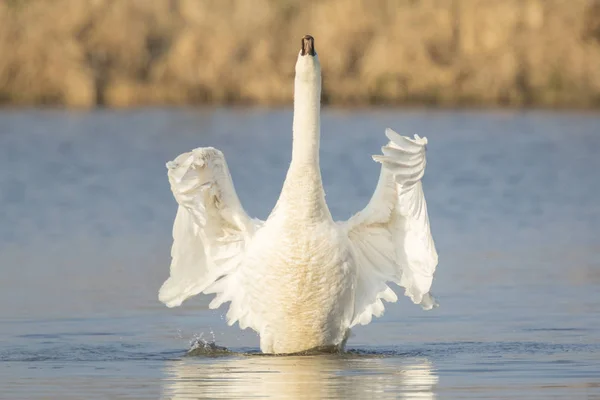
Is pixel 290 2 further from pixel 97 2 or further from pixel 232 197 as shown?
pixel 232 197

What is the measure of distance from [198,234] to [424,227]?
74.2 inches

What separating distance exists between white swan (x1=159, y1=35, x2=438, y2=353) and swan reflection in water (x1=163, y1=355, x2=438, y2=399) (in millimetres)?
386

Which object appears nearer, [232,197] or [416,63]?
[232,197]

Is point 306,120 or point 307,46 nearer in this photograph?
point 307,46

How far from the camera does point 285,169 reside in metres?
33.6

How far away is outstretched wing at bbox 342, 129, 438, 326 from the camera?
12.6m

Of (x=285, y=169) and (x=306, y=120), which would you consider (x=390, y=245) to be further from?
(x=285, y=169)

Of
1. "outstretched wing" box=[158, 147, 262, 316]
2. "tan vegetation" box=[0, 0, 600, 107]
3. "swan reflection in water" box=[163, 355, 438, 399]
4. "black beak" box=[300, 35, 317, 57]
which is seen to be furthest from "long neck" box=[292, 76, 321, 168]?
"tan vegetation" box=[0, 0, 600, 107]

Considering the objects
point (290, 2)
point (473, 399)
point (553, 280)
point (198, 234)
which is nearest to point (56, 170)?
point (553, 280)

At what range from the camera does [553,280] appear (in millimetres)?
16906

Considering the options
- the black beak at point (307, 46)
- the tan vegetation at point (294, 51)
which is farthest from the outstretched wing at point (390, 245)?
the tan vegetation at point (294, 51)

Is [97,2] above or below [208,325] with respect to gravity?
above

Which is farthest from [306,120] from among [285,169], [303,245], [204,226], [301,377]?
[285,169]

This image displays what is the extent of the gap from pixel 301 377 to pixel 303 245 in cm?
123
